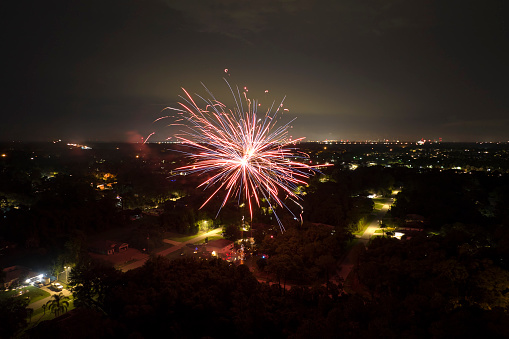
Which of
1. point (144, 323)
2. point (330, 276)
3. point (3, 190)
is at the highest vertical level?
point (3, 190)

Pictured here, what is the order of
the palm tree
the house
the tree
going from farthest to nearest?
1. the house
2. the palm tree
3. the tree

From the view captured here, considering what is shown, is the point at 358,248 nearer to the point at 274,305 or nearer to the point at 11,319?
the point at 274,305

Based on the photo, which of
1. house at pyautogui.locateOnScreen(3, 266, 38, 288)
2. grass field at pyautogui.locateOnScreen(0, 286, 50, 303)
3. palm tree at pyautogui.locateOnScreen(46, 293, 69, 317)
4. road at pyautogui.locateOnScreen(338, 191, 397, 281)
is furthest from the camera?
road at pyautogui.locateOnScreen(338, 191, 397, 281)

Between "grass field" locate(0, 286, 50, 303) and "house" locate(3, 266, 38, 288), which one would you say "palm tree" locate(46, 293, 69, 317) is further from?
"house" locate(3, 266, 38, 288)

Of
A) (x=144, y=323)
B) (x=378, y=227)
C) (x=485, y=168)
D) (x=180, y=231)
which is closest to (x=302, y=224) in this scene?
(x=378, y=227)

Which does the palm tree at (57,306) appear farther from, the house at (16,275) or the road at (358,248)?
the road at (358,248)

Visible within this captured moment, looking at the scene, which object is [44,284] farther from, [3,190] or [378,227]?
[378,227]

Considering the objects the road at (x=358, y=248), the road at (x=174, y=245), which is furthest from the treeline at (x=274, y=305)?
the road at (x=174, y=245)

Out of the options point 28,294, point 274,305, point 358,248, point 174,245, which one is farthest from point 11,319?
point 358,248

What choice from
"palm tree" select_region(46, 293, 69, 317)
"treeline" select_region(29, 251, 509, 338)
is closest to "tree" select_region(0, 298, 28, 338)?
"palm tree" select_region(46, 293, 69, 317)

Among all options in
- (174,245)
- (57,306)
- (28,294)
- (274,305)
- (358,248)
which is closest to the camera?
(274,305)

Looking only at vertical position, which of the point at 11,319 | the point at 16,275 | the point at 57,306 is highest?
the point at 11,319
